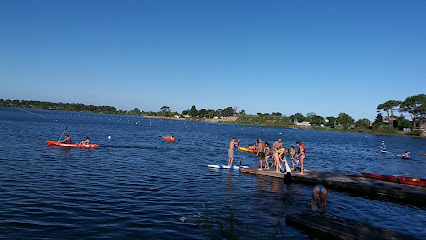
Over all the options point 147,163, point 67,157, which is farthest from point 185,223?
point 67,157

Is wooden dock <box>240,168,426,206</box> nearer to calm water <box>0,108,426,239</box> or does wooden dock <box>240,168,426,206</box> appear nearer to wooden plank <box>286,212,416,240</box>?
calm water <box>0,108,426,239</box>

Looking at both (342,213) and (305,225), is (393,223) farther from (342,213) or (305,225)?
(305,225)

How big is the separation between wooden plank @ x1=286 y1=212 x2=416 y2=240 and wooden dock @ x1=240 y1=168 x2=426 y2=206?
8.40 m

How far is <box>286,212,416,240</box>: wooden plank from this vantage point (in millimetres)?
9438

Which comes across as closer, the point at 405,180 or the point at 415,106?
the point at 405,180

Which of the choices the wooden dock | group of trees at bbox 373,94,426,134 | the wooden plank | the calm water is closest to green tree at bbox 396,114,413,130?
group of trees at bbox 373,94,426,134

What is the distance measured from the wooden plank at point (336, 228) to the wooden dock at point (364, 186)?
331 inches

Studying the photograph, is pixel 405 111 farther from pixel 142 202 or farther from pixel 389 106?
pixel 142 202

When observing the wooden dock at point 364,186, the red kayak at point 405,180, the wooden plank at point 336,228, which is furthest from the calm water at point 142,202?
the red kayak at point 405,180

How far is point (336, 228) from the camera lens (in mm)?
10070

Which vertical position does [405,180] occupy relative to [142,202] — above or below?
above

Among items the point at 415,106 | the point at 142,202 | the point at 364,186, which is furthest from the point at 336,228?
the point at 415,106

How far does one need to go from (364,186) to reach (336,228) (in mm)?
9780

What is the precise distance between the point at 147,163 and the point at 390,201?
58.0 ft
